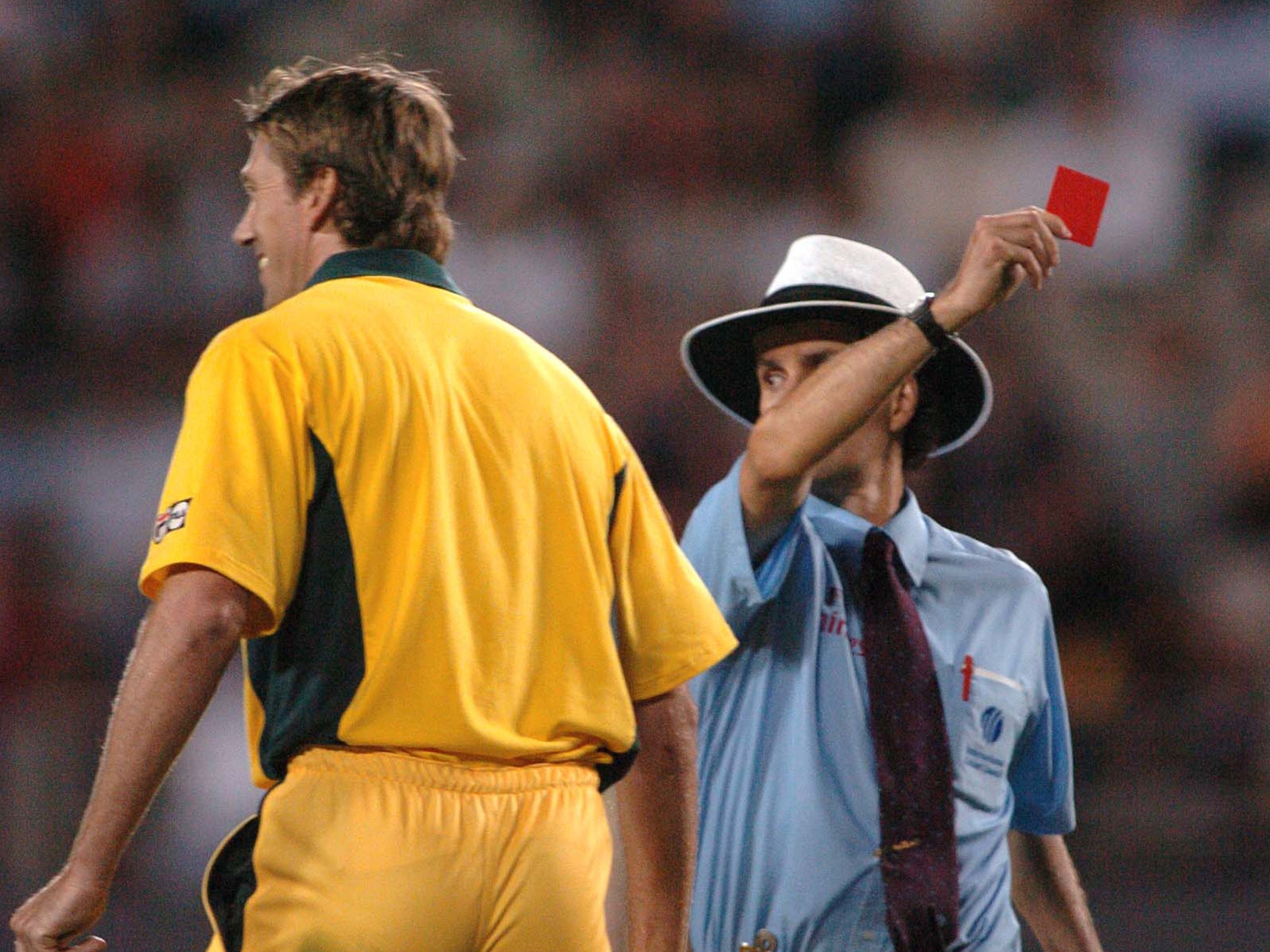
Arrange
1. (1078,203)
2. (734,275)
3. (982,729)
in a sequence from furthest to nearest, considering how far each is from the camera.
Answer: (734,275), (982,729), (1078,203)

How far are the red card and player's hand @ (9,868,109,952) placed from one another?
1.77 metres

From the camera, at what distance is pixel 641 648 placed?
2.76m

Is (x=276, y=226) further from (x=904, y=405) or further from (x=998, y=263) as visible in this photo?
(x=904, y=405)

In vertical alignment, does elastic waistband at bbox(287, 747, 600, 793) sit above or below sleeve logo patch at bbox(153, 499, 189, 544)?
below

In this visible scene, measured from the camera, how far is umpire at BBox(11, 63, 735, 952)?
235 cm

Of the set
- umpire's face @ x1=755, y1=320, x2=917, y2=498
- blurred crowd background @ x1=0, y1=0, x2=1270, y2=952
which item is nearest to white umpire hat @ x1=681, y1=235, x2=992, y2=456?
umpire's face @ x1=755, y1=320, x2=917, y2=498

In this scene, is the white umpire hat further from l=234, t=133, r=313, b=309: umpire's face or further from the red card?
l=234, t=133, r=313, b=309: umpire's face

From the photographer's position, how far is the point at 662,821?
2.81 meters

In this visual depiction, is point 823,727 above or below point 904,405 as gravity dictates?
below

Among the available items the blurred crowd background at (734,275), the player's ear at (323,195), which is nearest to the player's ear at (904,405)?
the player's ear at (323,195)

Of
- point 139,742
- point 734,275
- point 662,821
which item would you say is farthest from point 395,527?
point 734,275

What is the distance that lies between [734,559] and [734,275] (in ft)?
17.4

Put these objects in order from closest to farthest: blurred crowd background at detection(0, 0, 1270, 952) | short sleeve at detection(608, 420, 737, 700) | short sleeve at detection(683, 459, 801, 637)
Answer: short sleeve at detection(608, 420, 737, 700) < short sleeve at detection(683, 459, 801, 637) < blurred crowd background at detection(0, 0, 1270, 952)

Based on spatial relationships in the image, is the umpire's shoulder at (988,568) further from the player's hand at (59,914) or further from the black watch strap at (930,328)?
the player's hand at (59,914)
